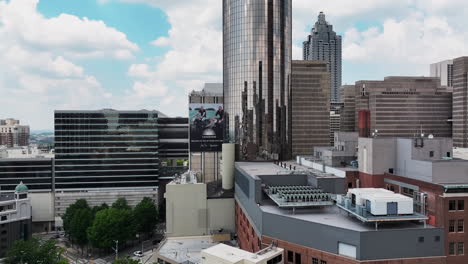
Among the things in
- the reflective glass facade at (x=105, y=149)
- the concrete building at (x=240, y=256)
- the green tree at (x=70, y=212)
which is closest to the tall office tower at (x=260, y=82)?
the reflective glass facade at (x=105, y=149)

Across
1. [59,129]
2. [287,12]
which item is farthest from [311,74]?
[59,129]

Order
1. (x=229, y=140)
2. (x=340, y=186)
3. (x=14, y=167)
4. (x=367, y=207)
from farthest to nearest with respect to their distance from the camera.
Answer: (x=14, y=167), (x=229, y=140), (x=340, y=186), (x=367, y=207)

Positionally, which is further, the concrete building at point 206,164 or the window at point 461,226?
the concrete building at point 206,164

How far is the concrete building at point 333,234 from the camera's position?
41.3 metres

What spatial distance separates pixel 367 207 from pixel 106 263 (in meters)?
77.2

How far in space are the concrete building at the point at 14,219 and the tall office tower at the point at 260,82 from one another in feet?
222

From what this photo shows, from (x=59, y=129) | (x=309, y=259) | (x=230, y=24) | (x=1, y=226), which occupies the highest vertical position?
(x=230, y=24)

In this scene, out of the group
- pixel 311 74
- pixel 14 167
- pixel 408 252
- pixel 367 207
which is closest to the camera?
pixel 408 252

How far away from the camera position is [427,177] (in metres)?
58.4

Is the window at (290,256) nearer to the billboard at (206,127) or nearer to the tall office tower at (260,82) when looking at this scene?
the tall office tower at (260,82)

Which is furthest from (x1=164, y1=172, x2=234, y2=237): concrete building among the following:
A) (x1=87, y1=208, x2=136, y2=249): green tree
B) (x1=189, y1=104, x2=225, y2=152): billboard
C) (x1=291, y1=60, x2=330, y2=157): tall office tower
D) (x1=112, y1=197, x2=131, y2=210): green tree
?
(x1=291, y1=60, x2=330, y2=157): tall office tower

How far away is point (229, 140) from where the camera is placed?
391 ft

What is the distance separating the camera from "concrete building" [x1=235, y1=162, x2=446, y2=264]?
136 feet

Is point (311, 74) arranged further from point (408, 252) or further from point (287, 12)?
point (408, 252)
